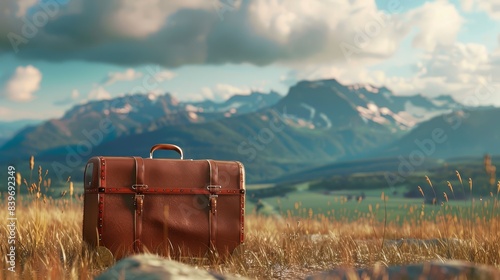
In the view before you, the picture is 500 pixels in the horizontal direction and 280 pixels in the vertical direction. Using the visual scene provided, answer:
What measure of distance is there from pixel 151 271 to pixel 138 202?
386 cm

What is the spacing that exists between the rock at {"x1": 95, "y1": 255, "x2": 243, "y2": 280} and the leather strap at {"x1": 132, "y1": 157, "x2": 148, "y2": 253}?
3.49 meters

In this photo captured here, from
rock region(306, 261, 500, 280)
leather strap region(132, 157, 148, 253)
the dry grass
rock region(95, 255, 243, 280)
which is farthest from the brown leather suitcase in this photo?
rock region(306, 261, 500, 280)

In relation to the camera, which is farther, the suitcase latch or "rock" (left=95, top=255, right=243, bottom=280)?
the suitcase latch

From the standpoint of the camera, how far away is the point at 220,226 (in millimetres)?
8383

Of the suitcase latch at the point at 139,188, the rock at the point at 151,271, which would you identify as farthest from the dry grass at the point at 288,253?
the rock at the point at 151,271

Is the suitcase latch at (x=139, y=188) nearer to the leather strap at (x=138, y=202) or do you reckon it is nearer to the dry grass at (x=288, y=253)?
the leather strap at (x=138, y=202)

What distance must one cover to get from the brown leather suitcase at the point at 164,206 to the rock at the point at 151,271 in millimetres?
3199

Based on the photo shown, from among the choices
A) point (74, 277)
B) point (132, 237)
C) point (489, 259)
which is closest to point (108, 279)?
point (74, 277)

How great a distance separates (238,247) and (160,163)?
1663 mm

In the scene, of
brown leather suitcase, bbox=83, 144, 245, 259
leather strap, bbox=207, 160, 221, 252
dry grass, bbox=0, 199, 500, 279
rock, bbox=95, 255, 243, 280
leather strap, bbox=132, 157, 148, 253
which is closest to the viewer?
rock, bbox=95, 255, 243, 280

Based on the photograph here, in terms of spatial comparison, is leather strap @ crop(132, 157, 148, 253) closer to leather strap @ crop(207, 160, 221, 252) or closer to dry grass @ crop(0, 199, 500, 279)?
dry grass @ crop(0, 199, 500, 279)

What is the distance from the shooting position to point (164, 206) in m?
8.05

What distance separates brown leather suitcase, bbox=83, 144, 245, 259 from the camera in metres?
7.73

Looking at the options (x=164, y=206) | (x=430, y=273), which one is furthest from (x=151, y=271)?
(x=164, y=206)
